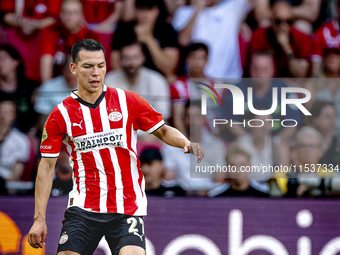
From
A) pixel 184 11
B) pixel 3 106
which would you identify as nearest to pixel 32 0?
pixel 3 106

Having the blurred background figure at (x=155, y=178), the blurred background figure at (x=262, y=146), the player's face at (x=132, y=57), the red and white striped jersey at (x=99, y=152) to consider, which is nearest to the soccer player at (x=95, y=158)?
the red and white striped jersey at (x=99, y=152)

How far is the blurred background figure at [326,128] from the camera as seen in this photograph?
4.02 meters

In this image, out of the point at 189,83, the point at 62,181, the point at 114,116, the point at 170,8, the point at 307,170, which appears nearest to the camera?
the point at 114,116

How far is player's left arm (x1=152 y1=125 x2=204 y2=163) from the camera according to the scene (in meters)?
2.62

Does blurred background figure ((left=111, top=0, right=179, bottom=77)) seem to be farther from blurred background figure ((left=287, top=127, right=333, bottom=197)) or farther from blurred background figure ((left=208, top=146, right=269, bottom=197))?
blurred background figure ((left=287, top=127, right=333, bottom=197))

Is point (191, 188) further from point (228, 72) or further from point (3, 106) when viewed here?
point (3, 106)

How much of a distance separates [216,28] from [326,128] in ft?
4.98

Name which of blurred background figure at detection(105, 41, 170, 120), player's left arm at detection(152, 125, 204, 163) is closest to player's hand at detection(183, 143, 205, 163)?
player's left arm at detection(152, 125, 204, 163)

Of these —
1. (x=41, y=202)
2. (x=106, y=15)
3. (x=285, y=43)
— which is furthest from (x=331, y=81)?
(x=41, y=202)

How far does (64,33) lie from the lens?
4.61 m

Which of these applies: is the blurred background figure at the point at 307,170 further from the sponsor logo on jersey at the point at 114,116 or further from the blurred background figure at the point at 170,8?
the sponsor logo on jersey at the point at 114,116

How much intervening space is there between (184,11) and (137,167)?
2304 millimetres

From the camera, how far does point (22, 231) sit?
13.4 ft

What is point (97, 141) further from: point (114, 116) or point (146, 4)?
point (146, 4)
